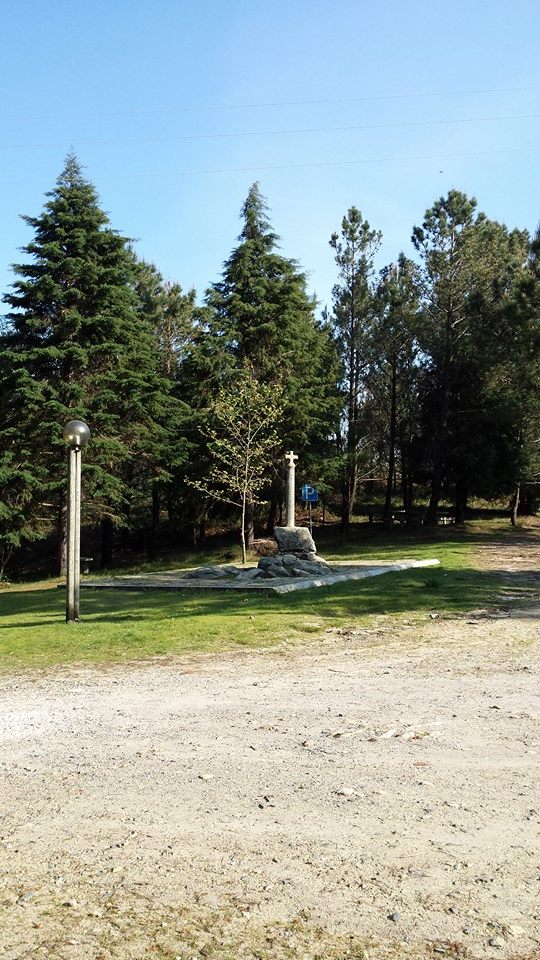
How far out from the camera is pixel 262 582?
1526 cm

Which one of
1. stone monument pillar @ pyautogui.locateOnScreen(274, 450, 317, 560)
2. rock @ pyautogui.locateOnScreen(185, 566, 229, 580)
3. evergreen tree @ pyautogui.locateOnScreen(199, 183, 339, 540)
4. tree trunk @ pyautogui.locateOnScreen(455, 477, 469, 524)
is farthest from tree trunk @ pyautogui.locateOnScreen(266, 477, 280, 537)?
rock @ pyautogui.locateOnScreen(185, 566, 229, 580)

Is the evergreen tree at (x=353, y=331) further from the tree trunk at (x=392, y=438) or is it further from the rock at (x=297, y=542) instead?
the rock at (x=297, y=542)

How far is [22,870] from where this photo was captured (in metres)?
3.19

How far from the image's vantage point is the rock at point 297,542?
19.2 m

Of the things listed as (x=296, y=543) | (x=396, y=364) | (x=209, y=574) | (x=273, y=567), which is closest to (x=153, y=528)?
(x=396, y=364)

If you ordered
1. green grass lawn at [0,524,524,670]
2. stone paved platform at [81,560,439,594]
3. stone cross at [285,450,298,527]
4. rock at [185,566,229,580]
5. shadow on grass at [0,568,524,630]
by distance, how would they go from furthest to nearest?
stone cross at [285,450,298,527], rock at [185,566,229,580], stone paved platform at [81,560,439,594], shadow on grass at [0,568,524,630], green grass lawn at [0,524,524,670]

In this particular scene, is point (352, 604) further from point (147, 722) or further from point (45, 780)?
point (45, 780)

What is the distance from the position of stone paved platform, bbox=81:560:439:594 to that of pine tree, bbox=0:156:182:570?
8.41 meters

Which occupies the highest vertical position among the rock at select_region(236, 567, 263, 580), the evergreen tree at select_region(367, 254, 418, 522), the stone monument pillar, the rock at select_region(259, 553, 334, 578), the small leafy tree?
the evergreen tree at select_region(367, 254, 418, 522)

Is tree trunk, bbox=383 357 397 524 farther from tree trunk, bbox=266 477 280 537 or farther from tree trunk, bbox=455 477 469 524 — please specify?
tree trunk, bbox=266 477 280 537

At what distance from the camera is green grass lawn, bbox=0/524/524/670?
8719 millimetres

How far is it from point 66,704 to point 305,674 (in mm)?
2226

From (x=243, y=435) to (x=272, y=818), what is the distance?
24535 millimetres

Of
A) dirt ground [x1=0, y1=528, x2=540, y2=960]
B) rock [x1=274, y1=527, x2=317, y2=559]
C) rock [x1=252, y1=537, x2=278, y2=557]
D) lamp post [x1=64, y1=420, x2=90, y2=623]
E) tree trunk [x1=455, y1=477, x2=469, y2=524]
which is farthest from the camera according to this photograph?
tree trunk [x1=455, y1=477, x2=469, y2=524]
